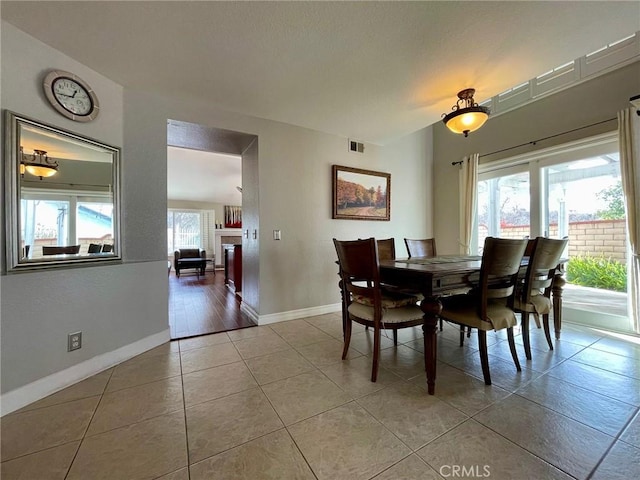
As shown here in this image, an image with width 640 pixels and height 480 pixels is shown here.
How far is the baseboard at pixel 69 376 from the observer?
1.50m

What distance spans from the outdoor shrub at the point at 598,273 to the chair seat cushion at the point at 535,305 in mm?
1317

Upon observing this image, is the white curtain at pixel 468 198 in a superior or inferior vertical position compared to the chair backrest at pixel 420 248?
superior

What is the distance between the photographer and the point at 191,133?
277cm

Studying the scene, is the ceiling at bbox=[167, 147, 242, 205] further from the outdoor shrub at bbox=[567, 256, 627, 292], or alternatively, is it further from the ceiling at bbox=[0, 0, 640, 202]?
the outdoor shrub at bbox=[567, 256, 627, 292]

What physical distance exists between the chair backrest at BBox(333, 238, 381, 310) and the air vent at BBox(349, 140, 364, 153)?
2121 millimetres

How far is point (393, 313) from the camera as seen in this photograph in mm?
1792

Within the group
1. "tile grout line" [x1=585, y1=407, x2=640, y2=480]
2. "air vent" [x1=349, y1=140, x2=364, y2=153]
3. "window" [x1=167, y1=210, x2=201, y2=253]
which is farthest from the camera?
"window" [x1=167, y1=210, x2=201, y2=253]

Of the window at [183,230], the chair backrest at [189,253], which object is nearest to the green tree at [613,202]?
the chair backrest at [189,253]

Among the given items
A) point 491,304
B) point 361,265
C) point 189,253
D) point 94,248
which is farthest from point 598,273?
point 189,253

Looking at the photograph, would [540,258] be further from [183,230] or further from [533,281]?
[183,230]

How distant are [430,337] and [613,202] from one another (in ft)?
9.11

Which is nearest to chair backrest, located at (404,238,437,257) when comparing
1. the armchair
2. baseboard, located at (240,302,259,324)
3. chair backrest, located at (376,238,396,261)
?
chair backrest, located at (376,238,396,261)

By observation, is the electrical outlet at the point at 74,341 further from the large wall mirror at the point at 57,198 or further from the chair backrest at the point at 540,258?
the chair backrest at the point at 540,258

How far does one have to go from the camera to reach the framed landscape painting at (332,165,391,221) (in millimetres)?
3459
